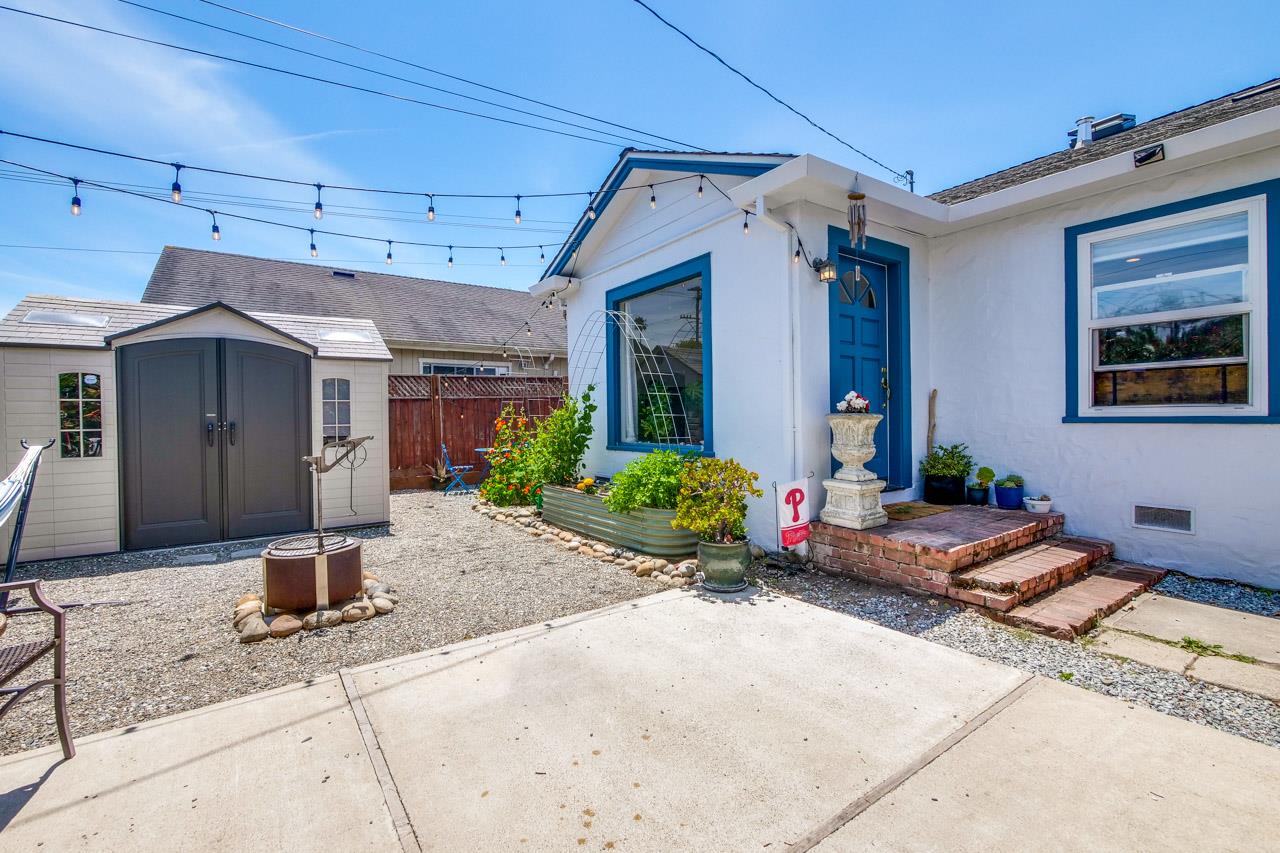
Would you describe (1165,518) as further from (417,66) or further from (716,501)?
(417,66)

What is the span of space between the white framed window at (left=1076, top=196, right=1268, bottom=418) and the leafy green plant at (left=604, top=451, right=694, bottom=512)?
358cm

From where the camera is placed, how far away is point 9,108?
15.3ft

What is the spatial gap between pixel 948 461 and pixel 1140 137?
3.42 metres

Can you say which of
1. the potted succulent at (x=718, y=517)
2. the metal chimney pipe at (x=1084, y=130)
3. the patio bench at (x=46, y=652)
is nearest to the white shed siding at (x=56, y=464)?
the patio bench at (x=46, y=652)

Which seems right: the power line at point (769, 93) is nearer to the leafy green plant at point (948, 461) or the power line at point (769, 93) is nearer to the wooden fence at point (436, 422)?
the leafy green plant at point (948, 461)

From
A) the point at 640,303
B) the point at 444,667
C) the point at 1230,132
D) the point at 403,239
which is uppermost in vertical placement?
the point at 403,239

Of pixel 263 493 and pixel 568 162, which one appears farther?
pixel 568 162

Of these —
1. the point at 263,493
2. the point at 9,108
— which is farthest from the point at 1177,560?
Result: the point at 9,108

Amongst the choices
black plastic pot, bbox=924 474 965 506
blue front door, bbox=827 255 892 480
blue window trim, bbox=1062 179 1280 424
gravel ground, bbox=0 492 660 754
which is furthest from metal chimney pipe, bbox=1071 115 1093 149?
gravel ground, bbox=0 492 660 754

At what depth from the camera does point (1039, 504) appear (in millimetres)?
4836

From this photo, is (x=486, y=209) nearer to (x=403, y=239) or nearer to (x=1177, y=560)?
(x=403, y=239)

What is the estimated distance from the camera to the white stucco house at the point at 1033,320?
3.97 metres

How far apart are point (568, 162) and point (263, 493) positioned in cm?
550

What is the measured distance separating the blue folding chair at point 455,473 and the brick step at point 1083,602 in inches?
313
